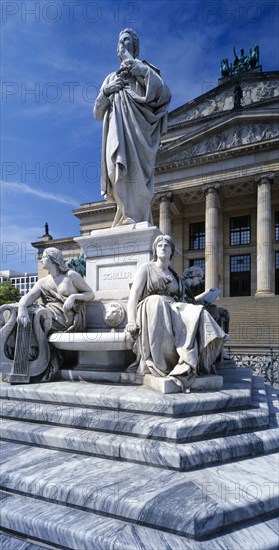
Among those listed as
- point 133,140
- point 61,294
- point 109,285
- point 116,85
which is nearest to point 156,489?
point 61,294

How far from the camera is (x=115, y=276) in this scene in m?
5.56

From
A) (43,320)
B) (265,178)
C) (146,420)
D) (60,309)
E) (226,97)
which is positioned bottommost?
(146,420)

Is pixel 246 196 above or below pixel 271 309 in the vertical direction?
above

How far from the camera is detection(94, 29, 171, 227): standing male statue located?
589 cm

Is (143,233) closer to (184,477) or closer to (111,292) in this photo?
(111,292)

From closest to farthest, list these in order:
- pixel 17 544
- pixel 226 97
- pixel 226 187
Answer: pixel 17 544 → pixel 226 187 → pixel 226 97

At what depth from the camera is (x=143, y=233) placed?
5.38m

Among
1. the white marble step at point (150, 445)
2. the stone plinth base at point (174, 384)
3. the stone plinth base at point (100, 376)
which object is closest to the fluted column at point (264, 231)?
the stone plinth base at point (100, 376)

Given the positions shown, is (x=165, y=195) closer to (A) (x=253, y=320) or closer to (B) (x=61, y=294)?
(A) (x=253, y=320)

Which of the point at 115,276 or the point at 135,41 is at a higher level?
the point at 135,41

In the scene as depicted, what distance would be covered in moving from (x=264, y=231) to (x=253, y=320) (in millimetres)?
13446

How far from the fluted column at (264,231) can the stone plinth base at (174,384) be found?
109 ft

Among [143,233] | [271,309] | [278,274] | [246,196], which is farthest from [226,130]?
[143,233]

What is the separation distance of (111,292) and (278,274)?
41.3 m
